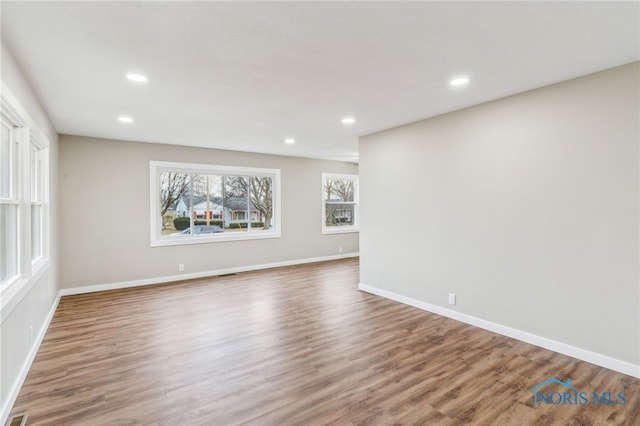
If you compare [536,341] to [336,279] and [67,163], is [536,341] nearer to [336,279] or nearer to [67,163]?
[336,279]

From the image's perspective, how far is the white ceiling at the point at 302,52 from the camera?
6.19ft

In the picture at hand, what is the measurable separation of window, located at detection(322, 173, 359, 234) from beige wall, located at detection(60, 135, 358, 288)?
1.99 m

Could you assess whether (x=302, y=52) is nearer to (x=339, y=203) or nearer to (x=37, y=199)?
(x=37, y=199)

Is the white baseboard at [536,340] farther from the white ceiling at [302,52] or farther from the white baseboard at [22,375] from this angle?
the white baseboard at [22,375]

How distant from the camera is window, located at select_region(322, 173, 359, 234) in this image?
803cm

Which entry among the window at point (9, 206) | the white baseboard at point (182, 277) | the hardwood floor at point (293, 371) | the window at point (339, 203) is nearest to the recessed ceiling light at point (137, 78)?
the window at point (9, 206)

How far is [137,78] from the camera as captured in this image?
2832 mm

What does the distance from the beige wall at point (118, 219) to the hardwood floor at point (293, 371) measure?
1.15m

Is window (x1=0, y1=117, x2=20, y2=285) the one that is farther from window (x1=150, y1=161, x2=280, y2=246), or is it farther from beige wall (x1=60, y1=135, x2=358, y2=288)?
window (x1=150, y1=161, x2=280, y2=246)

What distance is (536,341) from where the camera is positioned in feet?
10.3

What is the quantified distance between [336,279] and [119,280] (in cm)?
375

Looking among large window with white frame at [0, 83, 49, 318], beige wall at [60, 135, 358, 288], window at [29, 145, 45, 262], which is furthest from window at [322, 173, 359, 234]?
large window with white frame at [0, 83, 49, 318]

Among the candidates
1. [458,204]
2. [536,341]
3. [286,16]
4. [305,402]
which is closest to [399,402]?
[305,402]

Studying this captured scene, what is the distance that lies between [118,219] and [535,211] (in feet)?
19.6
